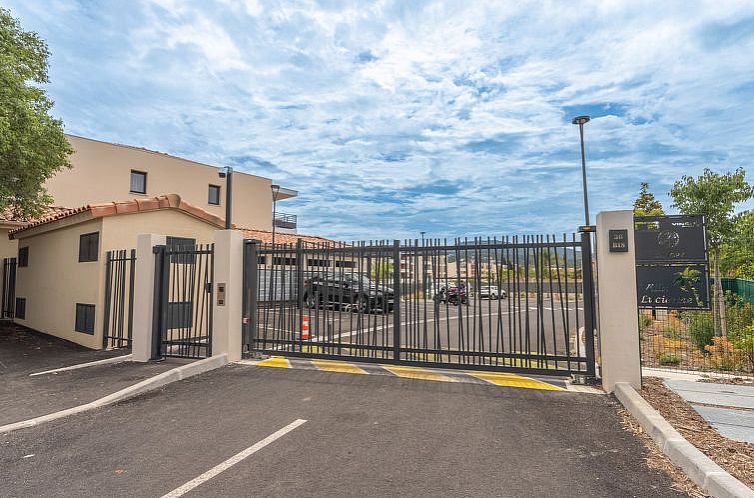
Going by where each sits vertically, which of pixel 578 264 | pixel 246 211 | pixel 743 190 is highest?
pixel 246 211

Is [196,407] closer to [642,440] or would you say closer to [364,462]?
[364,462]

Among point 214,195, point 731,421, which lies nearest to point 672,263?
point 731,421

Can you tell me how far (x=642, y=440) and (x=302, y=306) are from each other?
5.64 metres

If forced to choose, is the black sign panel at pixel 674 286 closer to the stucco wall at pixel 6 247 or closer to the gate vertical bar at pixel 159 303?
the gate vertical bar at pixel 159 303

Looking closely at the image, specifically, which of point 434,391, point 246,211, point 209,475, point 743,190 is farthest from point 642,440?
point 246,211

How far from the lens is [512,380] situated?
6.94m

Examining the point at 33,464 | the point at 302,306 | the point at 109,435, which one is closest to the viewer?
the point at 33,464

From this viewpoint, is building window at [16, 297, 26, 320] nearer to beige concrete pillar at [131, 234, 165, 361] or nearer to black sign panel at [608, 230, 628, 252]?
beige concrete pillar at [131, 234, 165, 361]

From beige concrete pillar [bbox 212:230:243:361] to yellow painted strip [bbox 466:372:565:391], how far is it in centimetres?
447

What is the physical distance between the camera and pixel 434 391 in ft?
20.8

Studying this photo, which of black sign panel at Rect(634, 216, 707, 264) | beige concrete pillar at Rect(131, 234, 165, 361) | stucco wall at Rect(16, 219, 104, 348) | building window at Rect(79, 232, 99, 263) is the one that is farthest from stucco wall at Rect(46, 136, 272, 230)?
black sign panel at Rect(634, 216, 707, 264)

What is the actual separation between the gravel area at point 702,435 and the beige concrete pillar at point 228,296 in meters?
6.83

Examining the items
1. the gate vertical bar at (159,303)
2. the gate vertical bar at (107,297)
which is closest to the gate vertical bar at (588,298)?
the gate vertical bar at (159,303)

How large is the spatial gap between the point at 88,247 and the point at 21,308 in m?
7.11
